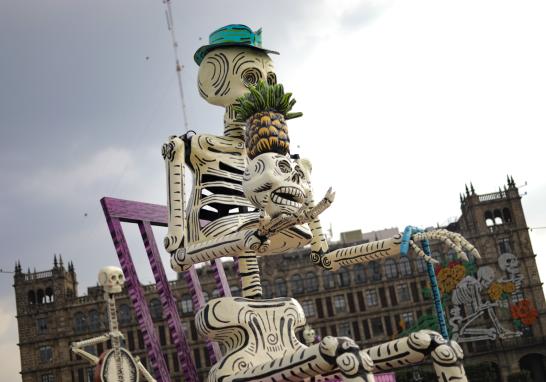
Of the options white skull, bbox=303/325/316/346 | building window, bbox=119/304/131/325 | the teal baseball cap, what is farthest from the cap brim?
building window, bbox=119/304/131/325

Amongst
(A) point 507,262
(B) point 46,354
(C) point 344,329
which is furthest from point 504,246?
(B) point 46,354

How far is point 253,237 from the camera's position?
Result: 5.82 metres

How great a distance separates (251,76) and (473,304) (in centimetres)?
3189

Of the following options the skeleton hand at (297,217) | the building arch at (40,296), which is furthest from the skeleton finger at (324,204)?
the building arch at (40,296)

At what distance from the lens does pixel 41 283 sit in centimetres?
4231

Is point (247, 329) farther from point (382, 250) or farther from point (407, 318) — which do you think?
point (407, 318)

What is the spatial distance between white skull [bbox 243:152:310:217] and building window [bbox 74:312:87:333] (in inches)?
1492

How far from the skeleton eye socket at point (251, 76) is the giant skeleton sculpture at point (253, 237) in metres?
0.01

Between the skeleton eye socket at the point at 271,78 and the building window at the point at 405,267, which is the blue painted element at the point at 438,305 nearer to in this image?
the skeleton eye socket at the point at 271,78

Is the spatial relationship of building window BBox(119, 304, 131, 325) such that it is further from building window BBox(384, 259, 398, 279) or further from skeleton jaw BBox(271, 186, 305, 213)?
skeleton jaw BBox(271, 186, 305, 213)

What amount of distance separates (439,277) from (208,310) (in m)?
32.6

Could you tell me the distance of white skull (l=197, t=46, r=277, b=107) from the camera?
765 cm

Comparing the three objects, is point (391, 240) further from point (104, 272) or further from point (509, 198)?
point (509, 198)

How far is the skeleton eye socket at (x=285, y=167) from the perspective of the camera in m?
6.10
